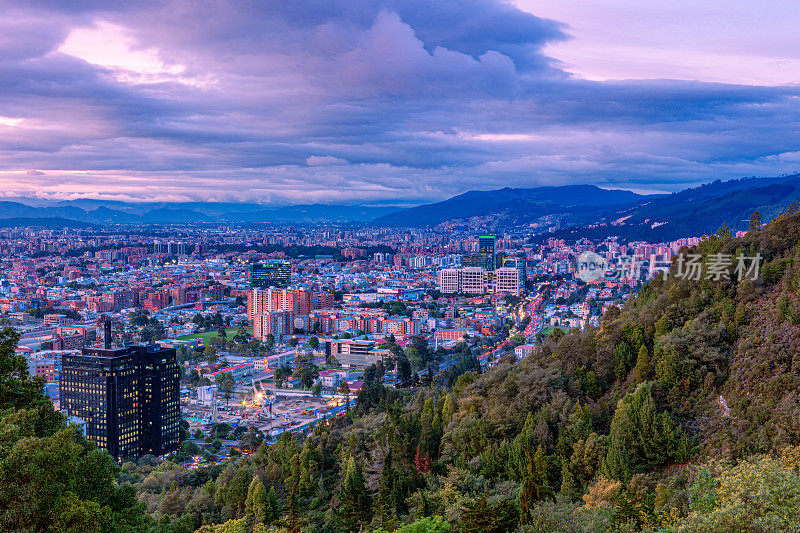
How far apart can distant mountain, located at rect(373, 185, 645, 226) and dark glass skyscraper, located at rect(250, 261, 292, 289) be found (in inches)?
3059

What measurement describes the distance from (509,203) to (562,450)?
137 meters

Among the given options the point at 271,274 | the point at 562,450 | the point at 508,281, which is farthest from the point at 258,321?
the point at 562,450

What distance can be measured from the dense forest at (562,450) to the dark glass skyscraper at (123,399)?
8786 millimetres

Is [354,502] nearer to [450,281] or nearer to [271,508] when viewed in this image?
[271,508]

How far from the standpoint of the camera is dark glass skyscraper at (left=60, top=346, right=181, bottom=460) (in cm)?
2377

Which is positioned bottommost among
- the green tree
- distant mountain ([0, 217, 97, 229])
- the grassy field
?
the grassy field

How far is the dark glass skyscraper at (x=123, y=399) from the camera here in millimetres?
23766

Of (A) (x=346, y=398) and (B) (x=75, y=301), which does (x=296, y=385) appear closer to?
(A) (x=346, y=398)

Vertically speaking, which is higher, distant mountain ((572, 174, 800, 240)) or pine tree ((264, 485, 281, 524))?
distant mountain ((572, 174, 800, 240))

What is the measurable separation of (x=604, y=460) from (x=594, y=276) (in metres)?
53.1

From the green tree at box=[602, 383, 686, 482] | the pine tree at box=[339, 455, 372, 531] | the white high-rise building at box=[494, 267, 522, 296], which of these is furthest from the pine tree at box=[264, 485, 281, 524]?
the white high-rise building at box=[494, 267, 522, 296]

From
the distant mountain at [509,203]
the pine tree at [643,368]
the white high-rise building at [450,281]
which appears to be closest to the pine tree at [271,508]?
the pine tree at [643,368]

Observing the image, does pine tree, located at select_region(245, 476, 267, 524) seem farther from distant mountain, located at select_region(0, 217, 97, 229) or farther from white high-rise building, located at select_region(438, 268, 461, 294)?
distant mountain, located at select_region(0, 217, 97, 229)

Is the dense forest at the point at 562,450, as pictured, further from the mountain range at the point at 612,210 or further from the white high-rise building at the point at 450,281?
the white high-rise building at the point at 450,281
